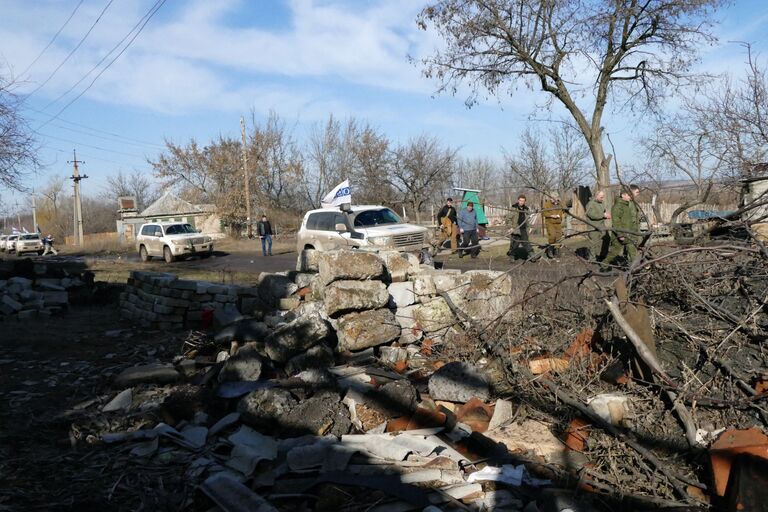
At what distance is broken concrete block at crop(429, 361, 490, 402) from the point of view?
5.43 m

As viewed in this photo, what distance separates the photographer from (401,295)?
7930 millimetres

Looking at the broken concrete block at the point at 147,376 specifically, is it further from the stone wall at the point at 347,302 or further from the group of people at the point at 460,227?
the group of people at the point at 460,227

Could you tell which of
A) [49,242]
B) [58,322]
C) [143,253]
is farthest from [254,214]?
[58,322]

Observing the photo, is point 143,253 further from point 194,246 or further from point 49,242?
point 49,242

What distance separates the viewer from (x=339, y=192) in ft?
56.1

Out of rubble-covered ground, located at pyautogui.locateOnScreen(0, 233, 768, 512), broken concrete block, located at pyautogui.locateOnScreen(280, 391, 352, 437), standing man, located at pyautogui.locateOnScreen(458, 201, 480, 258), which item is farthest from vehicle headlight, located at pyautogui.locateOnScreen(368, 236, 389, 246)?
broken concrete block, located at pyautogui.locateOnScreen(280, 391, 352, 437)

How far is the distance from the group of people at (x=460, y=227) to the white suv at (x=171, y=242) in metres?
12.4

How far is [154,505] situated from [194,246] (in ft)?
73.3

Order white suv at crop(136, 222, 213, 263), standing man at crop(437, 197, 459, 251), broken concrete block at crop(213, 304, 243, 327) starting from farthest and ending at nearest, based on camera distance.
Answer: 1. white suv at crop(136, 222, 213, 263)
2. standing man at crop(437, 197, 459, 251)
3. broken concrete block at crop(213, 304, 243, 327)

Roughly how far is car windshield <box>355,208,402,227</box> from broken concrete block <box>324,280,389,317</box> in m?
8.04

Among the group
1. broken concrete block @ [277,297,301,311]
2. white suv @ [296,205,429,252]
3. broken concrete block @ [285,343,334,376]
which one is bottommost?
broken concrete block @ [285,343,334,376]

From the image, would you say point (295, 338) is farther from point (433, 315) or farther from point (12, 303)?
point (12, 303)

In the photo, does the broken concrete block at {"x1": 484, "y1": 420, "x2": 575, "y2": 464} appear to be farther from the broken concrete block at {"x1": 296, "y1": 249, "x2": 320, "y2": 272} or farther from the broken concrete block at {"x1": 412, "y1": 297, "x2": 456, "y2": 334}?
the broken concrete block at {"x1": 296, "y1": 249, "x2": 320, "y2": 272}

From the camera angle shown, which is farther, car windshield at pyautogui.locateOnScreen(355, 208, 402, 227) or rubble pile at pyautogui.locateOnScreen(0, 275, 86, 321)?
car windshield at pyautogui.locateOnScreen(355, 208, 402, 227)
